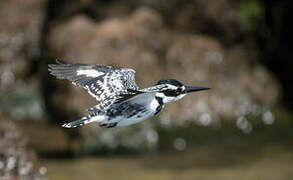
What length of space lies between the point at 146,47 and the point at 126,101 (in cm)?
510

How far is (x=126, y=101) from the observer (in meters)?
3.52

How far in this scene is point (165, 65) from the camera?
28.8 ft

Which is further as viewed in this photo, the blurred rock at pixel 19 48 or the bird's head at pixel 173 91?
the blurred rock at pixel 19 48

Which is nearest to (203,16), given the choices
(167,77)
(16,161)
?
(167,77)

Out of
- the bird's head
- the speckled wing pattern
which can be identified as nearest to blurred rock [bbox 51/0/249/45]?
the speckled wing pattern

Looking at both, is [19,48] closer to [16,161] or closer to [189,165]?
[189,165]

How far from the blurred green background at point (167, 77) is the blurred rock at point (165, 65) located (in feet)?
0.05

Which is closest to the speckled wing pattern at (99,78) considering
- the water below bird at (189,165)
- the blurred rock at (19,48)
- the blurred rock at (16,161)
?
the blurred rock at (16,161)

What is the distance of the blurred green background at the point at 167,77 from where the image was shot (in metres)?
7.80

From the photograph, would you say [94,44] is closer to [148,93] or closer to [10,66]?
[10,66]

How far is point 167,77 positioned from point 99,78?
4376 mm

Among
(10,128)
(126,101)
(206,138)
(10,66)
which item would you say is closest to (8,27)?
(10,66)

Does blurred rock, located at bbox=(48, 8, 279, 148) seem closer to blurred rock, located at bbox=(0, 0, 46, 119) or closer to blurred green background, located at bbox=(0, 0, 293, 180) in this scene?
blurred green background, located at bbox=(0, 0, 293, 180)

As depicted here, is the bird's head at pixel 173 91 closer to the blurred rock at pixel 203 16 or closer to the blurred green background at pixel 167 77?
the blurred green background at pixel 167 77
